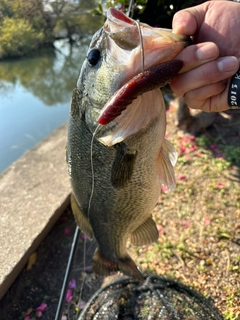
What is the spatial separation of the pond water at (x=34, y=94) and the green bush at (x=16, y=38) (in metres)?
0.16

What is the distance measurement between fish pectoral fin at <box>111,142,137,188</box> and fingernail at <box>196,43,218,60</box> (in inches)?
23.1

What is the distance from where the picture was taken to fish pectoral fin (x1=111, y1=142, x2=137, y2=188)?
5.64 ft

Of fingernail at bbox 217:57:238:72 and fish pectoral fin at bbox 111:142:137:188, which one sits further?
fish pectoral fin at bbox 111:142:137:188

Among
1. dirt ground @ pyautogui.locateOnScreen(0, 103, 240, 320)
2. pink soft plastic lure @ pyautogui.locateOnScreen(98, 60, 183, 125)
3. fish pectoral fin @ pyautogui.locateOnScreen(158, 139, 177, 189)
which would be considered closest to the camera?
pink soft plastic lure @ pyautogui.locateOnScreen(98, 60, 183, 125)

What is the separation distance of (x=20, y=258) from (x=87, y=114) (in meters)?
1.82

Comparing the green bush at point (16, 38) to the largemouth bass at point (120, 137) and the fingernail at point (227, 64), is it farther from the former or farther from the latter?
the fingernail at point (227, 64)

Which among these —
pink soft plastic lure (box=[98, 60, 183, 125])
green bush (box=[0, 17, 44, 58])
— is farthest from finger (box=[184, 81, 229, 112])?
green bush (box=[0, 17, 44, 58])

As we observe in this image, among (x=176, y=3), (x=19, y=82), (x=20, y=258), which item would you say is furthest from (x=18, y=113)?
(x=176, y=3)

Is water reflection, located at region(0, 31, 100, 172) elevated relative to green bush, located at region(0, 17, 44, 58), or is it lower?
lower

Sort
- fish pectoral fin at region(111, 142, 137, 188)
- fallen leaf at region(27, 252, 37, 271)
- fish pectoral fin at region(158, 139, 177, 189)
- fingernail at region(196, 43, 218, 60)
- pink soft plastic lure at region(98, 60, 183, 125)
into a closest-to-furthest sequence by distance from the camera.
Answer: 1. pink soft plastic lure at region(98, 60, 183, 125)
2. fingernail at region(196, 43, 218, 60)
3. fish pectoral fin at region(111, 142, 137, 188)
4. fish pectoral fin at region(158, 139, 177, 189)
5. fallen leaf at region(27, 252, 37, 271)

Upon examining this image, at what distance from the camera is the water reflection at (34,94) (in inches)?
132

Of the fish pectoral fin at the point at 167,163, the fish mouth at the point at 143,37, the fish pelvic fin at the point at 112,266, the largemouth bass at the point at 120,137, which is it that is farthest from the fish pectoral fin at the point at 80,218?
the fish mouth at the point at 143,37

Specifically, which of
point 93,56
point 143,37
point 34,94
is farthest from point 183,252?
point 34,94

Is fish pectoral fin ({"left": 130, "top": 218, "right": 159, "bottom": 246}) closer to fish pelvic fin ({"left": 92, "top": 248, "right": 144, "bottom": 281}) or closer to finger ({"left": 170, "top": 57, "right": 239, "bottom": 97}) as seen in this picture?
fish pelvic fin ({"left": 92, "top": 248, "right": 144, "bottom": 281})
